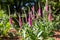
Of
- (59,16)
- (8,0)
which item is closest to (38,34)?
(59,16)

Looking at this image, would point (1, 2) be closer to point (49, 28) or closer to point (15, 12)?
point (15, 12)

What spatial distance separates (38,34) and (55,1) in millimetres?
3625

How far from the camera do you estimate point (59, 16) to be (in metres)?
7.82

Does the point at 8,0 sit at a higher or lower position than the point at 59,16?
higher

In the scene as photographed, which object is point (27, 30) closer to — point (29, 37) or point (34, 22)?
point (29, 37)

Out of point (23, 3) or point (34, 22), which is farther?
point (23, 3)

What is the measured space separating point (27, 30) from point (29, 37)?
18cm

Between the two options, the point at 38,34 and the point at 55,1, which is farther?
the point at 55,1

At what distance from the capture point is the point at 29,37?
15.1 feet

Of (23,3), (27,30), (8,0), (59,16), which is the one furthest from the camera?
(23,3)

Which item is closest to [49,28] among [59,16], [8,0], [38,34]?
[38,34]

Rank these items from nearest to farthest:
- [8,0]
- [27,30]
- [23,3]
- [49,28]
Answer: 1. [27,30]
2. [49,28]
3. [8,0]
4. [23,3]

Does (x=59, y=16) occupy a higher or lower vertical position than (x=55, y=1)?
lower

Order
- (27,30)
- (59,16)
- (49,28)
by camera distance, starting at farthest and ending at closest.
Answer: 1. (59,16)
2. (49,28)
3. (27,30)
